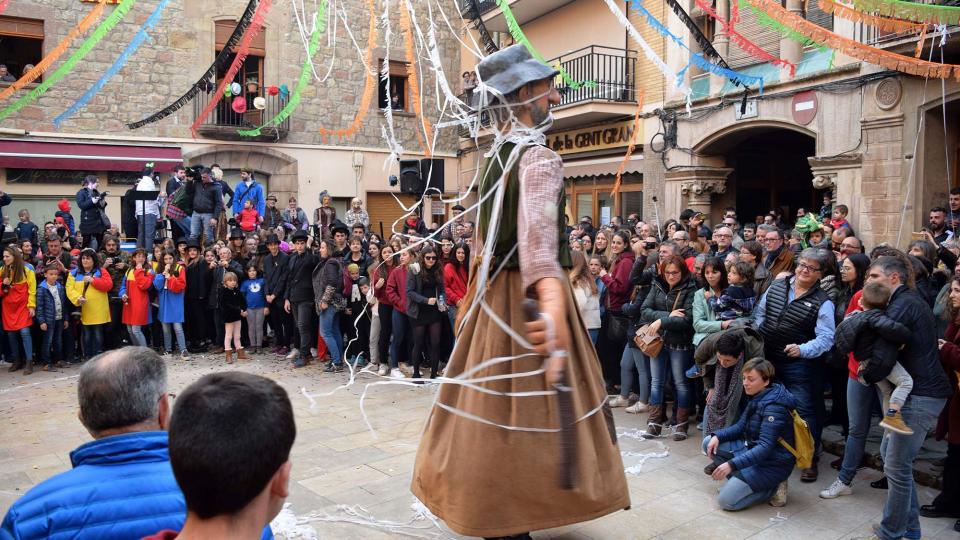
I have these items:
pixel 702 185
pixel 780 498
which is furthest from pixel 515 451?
pixel 702 185

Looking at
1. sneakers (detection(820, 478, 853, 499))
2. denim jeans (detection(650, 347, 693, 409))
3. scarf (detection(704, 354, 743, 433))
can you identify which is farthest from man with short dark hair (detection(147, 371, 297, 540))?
denim jeans (detection(650, 347, 693, 409))

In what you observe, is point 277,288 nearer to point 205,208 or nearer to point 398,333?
point 398,333

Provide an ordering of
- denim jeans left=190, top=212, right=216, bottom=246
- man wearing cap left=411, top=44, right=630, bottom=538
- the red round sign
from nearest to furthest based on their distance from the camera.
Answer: man wearing cap left=411, top=44, right=630, bottom=538 < the red round sign < denim jeans left=190, top=212, right=216, bottom=246

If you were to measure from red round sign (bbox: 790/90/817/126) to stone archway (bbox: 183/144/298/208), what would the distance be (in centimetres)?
1297

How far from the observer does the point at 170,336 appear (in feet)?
33.5

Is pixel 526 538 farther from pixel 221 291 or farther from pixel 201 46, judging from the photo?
pixel 201 46

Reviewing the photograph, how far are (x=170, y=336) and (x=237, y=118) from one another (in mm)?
10986

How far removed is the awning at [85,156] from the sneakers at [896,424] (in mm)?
17986

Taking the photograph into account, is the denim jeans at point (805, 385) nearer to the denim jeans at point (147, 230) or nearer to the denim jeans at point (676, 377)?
the denim jeans at point (676, 377)

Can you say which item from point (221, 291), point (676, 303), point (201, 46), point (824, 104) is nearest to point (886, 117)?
point (824, 104)

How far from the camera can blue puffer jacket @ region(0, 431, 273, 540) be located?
1.94 m

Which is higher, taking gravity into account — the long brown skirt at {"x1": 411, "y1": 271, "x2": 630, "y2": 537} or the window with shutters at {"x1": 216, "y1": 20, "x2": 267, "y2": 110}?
the window with shutters at {"x1": 216, "y1": 20, "x2": 267, "y2": 110}

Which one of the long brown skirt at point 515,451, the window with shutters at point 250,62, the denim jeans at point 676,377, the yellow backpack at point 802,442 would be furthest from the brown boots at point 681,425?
the window with shutters at point 250,62

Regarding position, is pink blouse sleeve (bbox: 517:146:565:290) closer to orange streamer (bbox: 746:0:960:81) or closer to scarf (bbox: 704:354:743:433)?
scarf (bbox: 704:354:743:433)
